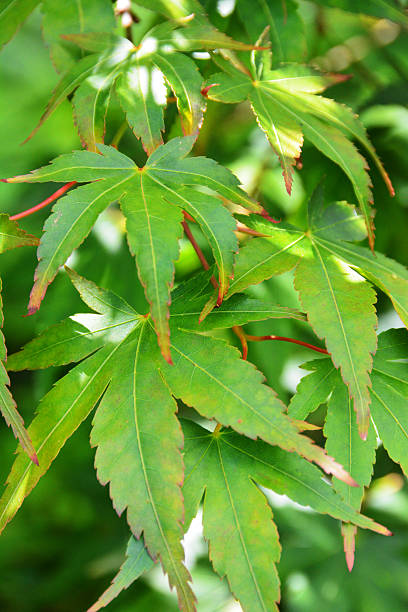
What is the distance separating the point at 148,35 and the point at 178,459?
45cm

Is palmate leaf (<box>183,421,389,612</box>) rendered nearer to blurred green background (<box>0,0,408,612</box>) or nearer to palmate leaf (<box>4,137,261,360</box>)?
palmate leaf (<box>4,137,261,360</box>)

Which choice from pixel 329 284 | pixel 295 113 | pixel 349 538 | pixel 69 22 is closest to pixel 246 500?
pixel 349 538

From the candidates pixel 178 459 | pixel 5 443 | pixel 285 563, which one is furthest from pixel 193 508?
pixel 5 443

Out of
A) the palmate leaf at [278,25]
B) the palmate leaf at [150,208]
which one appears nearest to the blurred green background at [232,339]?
the palmate leaf at [278,25]

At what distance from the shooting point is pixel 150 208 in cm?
49

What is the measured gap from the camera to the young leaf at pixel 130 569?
446mm

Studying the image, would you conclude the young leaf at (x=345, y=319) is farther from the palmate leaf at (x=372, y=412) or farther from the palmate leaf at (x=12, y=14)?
the palmate leaf at (x=12, y=14)

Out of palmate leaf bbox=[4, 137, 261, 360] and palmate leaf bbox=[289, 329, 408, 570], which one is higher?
palmate leaf bbox=[4, 137, 261, 360]

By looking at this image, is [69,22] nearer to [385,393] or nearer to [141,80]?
[141,80]

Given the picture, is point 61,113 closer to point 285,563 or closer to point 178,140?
point 178,140

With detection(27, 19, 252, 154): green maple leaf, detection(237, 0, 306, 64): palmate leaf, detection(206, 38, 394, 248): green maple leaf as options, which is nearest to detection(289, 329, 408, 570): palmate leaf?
detection(206, 38, 394, 248): green maple leaf

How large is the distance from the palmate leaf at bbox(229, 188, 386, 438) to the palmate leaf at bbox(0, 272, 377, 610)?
4cm

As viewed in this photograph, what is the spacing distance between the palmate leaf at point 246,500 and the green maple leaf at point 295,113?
0.25 meters

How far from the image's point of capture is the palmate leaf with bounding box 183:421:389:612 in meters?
0.46
